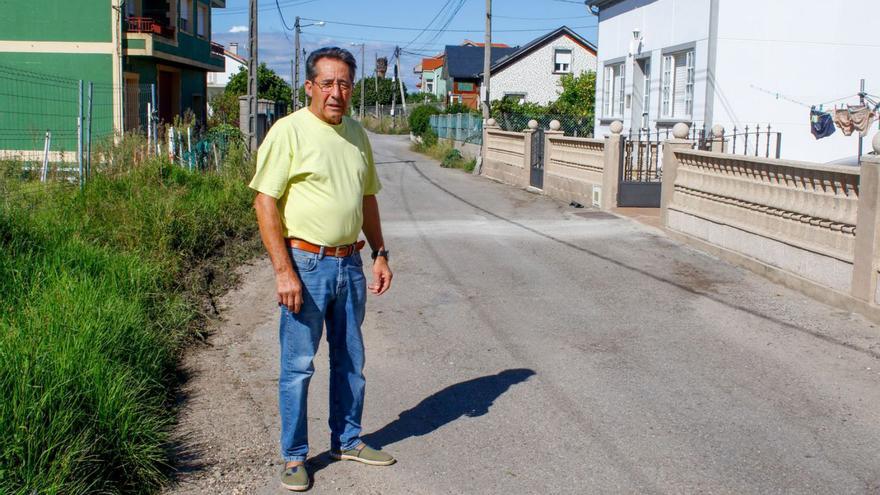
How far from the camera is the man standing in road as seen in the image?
160 inches

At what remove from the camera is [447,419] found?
5305 millimetres

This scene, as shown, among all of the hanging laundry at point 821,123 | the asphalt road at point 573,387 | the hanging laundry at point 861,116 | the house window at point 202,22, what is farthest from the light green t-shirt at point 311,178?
the house window at point 202,22

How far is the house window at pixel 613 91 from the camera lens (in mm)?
23114

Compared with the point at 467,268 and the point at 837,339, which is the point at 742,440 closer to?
the point at 837,339

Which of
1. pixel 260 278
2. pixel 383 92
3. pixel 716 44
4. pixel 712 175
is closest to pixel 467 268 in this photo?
pixel 260 278

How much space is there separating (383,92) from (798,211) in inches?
3430

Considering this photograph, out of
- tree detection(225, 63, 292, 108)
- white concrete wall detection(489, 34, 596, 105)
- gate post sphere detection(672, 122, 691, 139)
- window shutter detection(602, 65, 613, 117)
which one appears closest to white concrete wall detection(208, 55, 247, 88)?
tree detection(225, 63, 292, 108)

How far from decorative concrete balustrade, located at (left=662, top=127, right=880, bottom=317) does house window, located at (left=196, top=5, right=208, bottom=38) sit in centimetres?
2611

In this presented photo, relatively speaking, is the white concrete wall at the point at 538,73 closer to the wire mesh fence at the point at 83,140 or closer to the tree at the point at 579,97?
the tree at the point at 579,97

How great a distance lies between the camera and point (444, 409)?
5.49 metres

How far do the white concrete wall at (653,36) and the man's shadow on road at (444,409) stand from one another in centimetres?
1331

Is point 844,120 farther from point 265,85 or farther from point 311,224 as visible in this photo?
point 265,85

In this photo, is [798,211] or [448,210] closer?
→ [798,211]

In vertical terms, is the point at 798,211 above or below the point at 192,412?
above
